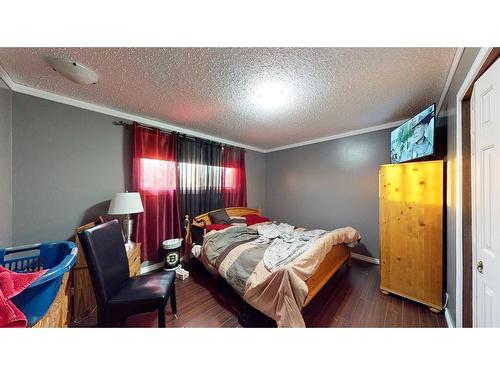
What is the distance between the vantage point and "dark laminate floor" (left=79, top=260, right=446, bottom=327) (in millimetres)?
1545

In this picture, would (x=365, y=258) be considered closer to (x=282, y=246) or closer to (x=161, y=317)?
(x=282, y=246)

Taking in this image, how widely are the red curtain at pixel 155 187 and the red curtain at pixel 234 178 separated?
3.63 feet

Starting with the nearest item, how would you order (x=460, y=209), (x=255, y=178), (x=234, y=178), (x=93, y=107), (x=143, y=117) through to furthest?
(x=460, y=209) < (x=93, y=107) < (x=143, y=117) < (x=234, y=178) < (x=255, y=178)

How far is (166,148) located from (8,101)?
1491 millimetres

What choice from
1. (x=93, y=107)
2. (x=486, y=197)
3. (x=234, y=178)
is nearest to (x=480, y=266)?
(x=486, y=197)

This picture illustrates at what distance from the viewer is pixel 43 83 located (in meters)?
1.65

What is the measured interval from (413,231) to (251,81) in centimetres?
235

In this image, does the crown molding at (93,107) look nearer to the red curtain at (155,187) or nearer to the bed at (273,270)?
the red curtain at (155,187)

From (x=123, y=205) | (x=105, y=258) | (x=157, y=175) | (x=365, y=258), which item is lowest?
(x=365, y=258)

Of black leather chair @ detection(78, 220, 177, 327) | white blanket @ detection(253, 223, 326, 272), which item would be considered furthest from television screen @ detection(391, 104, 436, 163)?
black leather chair @ detection(78, 220, 177, 327)

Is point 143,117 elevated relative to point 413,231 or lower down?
elevated

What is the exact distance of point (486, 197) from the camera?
0.85 metres
